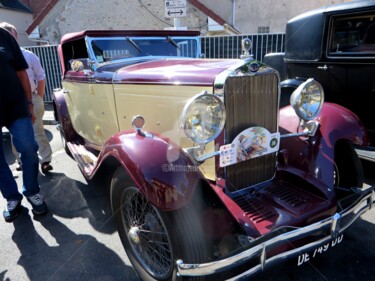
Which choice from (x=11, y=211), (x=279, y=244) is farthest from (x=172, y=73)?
(x=11, y=211)

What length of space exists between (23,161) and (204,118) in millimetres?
1969

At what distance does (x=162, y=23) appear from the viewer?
453 inches

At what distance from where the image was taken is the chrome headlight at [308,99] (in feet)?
7.29

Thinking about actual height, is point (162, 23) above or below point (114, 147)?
above

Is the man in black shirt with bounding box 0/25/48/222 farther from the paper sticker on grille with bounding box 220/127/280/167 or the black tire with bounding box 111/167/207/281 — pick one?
the paper sticker on grille with bounding box 220/127/280/167

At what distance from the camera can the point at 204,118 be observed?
5.86 feet

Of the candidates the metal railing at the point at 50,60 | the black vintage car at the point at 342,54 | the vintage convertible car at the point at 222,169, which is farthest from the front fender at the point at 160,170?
the metal railing at the point at 50,60

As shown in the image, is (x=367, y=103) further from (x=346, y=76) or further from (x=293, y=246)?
(x=293, y=246)

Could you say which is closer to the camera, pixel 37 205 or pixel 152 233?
pixel 152 233

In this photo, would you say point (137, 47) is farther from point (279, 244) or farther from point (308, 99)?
point (279, 244)

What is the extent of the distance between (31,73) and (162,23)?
8.49m

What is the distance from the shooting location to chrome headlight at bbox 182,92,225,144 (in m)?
1.73

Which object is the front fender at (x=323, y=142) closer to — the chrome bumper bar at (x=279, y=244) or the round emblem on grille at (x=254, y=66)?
the chrome bumper bar at (x=279, y=244)

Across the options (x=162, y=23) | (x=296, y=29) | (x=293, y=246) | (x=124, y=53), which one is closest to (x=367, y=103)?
(x=296, y=29)
